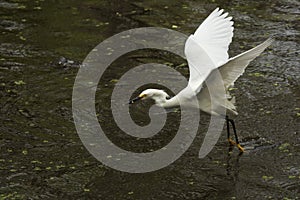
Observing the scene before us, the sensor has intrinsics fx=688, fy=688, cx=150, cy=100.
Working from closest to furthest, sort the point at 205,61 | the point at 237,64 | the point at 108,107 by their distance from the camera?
the point at 237,64 < the point at 205,61 < the point at 108,107

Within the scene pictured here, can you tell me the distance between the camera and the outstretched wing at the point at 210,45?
6.12 m

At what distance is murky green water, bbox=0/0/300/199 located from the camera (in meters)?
5.76

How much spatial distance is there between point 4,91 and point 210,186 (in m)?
2.85

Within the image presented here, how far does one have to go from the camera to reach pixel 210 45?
623cm

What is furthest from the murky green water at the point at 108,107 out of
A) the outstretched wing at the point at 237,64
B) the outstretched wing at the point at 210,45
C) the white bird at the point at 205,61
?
the outstretched wing at the point at 237,64

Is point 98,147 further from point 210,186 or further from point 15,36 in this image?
point 15,36

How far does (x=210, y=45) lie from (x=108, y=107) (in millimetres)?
1472

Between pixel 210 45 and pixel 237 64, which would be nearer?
pixel 237 64

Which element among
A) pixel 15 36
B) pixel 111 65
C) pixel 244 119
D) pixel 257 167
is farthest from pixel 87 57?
pixel 257 167

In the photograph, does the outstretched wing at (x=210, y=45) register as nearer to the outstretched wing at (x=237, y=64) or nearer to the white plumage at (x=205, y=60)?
the white plumage at (x=205, y=60)

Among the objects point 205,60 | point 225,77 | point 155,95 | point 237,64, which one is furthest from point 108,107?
point 237,64

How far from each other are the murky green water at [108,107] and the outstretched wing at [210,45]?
2.40ft

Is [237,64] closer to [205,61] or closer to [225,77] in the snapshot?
[225,77]

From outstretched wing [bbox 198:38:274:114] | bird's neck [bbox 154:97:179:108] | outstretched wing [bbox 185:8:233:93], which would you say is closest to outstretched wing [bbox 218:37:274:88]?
outstretched wing [bbox 198:38:274:114]
